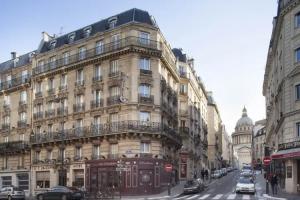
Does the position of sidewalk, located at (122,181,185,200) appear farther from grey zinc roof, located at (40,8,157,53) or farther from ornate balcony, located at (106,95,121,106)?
grey zinc roof, located at (40,8,157,53)

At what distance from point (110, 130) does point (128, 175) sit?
16.3 ft

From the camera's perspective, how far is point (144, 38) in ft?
158

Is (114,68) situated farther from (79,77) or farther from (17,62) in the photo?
(17,62)

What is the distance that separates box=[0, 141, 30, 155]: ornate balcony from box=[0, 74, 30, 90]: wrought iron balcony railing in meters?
7.64

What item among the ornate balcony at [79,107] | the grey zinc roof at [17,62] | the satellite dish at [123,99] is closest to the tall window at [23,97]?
the grey zinc roof at [17,62]

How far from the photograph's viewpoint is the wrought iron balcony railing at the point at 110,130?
1805 inches

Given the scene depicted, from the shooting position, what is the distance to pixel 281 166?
4472cm

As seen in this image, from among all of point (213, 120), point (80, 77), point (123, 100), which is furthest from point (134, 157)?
point (213, 120)

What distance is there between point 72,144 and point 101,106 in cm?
577

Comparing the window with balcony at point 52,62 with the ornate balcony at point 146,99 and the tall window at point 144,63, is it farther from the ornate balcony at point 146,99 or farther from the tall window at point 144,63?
the ornate balcony at point 146,99

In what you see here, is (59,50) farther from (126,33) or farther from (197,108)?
(197,108)

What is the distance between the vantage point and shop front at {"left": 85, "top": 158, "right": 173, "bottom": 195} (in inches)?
1766

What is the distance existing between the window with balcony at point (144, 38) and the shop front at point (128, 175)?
11.9 m

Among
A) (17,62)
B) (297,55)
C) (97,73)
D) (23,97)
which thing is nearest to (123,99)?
(97,73)
